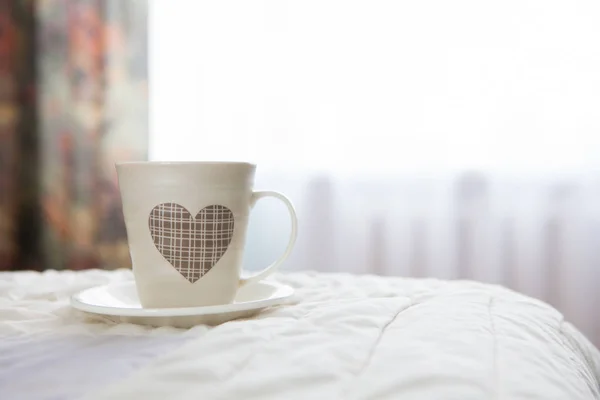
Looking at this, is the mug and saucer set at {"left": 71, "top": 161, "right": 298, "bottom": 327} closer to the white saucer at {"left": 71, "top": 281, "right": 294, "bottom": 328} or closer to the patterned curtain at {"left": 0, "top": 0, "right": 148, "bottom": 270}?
the white saucer at {"left": 71, "top": 281, "right": 294, "bottom": 328}

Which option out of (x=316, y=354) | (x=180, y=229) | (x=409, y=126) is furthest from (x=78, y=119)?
(x=316, y=354)

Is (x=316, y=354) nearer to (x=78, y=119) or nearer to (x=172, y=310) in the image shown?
(x=172, y=310)

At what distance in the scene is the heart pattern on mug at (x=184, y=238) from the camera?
58 centimetres

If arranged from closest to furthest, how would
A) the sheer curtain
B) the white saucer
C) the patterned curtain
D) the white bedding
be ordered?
the white bedding → the white saucer → the sheer curtain → the patterned curtain

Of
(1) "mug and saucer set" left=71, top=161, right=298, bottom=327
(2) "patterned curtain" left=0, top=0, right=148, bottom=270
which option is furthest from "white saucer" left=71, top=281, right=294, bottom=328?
(2) "patterned curtain" left=0, top=0, right=148, bottom=270

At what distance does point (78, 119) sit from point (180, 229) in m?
1.65

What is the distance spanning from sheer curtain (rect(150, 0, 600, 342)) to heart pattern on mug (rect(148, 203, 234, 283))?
1.32 metres

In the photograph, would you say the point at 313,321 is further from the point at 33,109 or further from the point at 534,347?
the point at 33,109

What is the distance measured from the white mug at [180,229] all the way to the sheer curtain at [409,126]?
4.31 feet

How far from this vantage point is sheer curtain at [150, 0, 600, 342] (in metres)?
1.74

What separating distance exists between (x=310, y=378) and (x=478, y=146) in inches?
60.0

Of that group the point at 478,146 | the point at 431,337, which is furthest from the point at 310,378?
the point at 478,146

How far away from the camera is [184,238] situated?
1.90 ft

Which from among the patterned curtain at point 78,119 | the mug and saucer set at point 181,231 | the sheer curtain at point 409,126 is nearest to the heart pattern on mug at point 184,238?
the mug and saucer set at point 181,231
